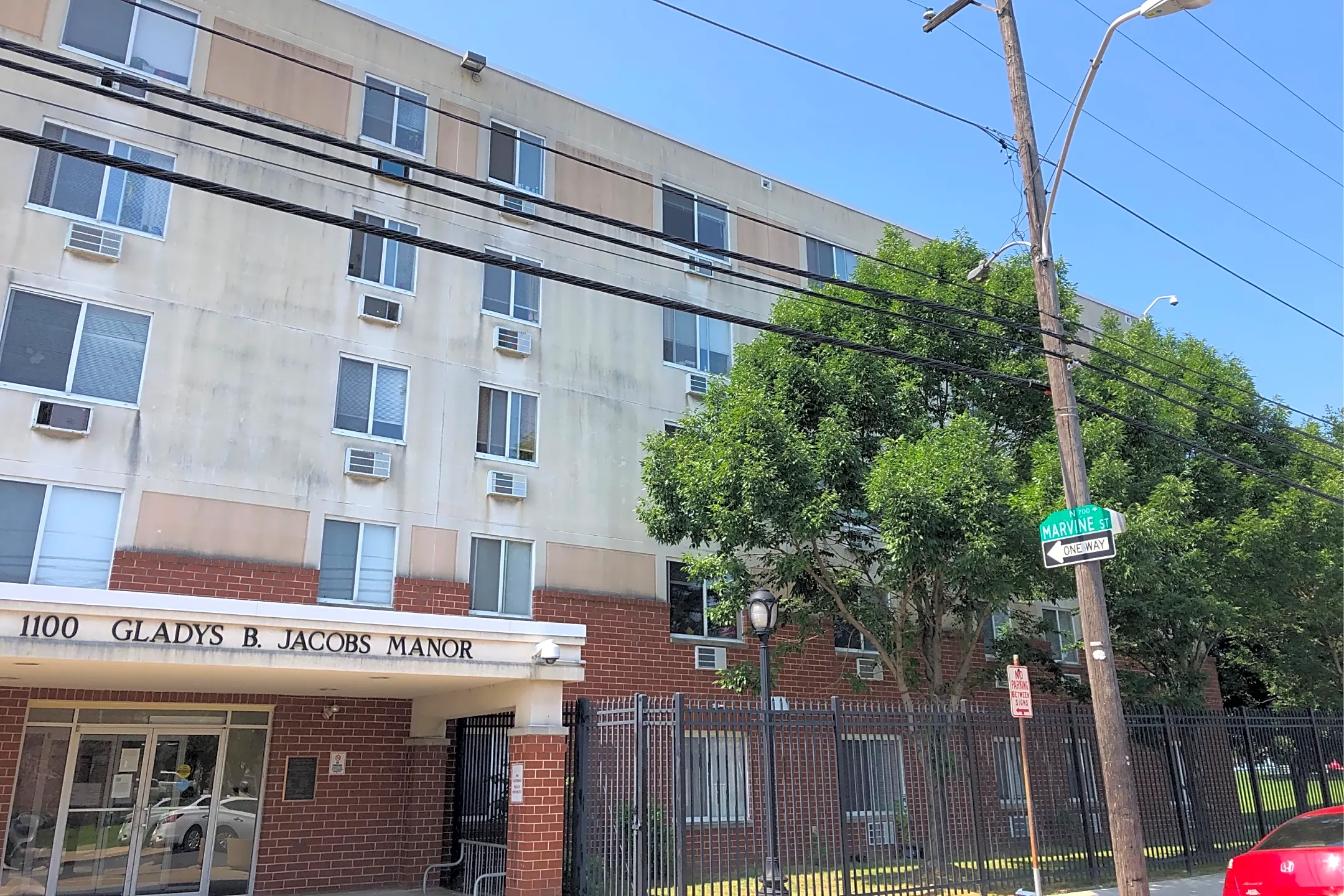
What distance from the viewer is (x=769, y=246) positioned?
23.4 meters

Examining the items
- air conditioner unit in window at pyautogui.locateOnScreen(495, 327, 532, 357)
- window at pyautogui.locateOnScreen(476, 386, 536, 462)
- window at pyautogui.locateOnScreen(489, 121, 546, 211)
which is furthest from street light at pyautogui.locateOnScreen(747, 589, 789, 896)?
window at pyautogui.locateOnScreen(489, 121, 546, 211)

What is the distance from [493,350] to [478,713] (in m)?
7.35

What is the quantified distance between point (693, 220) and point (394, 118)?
6.94 metres

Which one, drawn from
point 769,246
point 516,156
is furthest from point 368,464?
point 769,246

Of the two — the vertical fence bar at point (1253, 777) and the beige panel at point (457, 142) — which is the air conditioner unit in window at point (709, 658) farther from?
the beige panel at point (457, 142)

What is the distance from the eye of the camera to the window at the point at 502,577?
1736 cm

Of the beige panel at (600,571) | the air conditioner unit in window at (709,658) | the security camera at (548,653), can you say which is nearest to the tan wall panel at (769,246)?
the beige panel at (600,571)

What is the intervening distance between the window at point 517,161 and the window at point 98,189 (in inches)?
241

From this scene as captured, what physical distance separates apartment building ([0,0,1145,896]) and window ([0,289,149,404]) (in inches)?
1.9

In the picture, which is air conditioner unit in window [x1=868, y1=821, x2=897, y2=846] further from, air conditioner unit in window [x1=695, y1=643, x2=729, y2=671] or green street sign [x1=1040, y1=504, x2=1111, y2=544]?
air conditioner unit in window [x1=695, y1=643, x2=729, y2=671]

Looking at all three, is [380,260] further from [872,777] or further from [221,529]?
[872,777]

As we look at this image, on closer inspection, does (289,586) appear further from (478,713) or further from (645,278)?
(645,278)

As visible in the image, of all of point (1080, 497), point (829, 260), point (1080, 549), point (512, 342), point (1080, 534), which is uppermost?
point (829, 260)

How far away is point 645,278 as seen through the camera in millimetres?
21109
